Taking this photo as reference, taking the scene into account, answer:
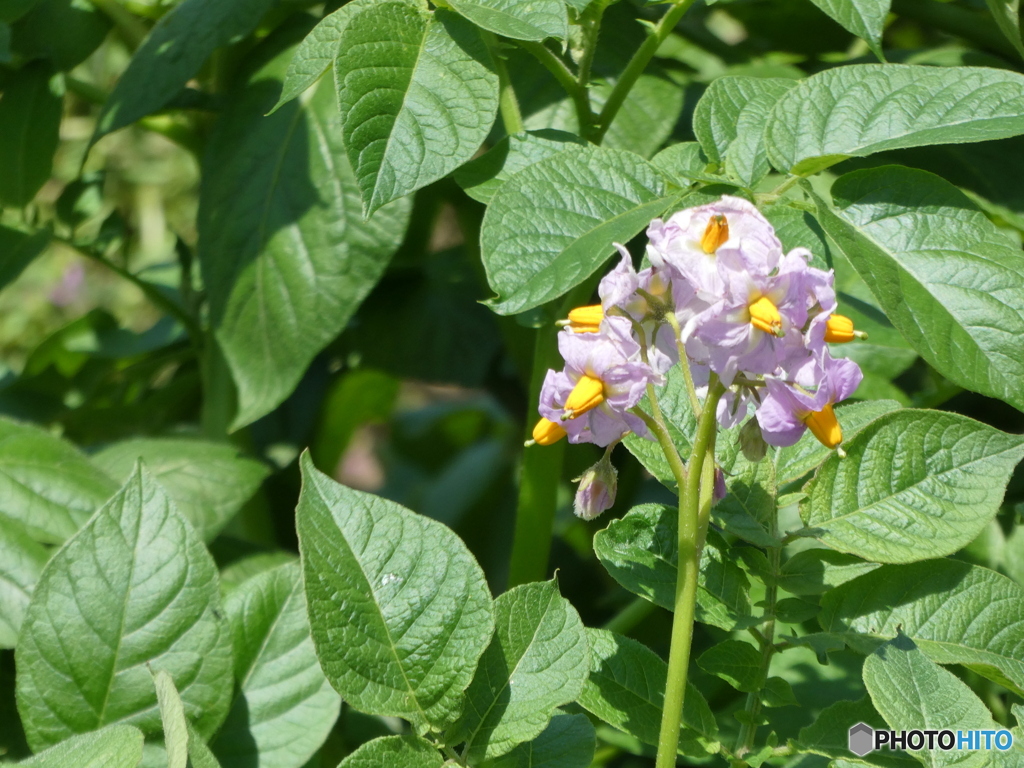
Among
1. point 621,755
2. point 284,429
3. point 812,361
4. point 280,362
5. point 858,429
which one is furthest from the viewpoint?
point 284,429

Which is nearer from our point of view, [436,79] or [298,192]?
[436,79]

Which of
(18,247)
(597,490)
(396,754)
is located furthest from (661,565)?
(18,247)

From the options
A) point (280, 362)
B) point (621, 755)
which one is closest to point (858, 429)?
point (280, 362)

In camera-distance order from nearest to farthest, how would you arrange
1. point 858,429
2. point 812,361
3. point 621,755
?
point 812,361 → point 858,429 → point 621,755

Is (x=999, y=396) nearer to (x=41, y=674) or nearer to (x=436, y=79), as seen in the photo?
(x=436, y=79)

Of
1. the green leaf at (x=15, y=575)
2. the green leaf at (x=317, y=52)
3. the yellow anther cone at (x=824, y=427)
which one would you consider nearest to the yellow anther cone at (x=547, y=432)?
the yellow anther cone at (x=824, y=427)

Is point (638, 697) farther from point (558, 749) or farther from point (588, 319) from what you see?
point (588, 319)

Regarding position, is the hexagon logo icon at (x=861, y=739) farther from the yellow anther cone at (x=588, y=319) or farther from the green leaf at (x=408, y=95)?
the green leaf at (x=408, y=95)
